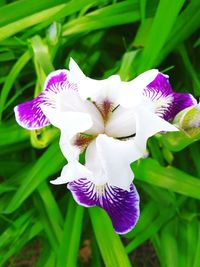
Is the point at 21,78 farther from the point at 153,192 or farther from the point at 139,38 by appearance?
the point at 153,192

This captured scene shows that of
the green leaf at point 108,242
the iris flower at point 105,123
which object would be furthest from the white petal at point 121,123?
the green leaf at point 108,242

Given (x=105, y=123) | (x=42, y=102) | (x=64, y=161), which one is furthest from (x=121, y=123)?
(x=64, y=161)

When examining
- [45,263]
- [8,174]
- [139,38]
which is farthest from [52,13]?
[45,263]

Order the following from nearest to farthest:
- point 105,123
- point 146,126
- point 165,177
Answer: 1. point 146,126
2. point 105,123
3. point 165,177

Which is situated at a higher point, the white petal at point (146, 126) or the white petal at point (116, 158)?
the white petal at point (146, 126)

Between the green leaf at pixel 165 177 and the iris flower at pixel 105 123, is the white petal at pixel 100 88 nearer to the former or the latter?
the iris flower at pixel 105 123

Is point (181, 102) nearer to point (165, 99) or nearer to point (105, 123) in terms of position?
point (165, 99)
